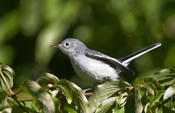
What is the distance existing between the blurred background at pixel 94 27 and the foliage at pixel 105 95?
1374mm

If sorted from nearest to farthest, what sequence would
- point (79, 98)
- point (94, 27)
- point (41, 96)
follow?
point (41, 96), point (79, 98), point (94, 27)

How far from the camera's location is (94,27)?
11.7 feet

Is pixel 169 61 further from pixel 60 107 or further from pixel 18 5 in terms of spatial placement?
pixel 60 107

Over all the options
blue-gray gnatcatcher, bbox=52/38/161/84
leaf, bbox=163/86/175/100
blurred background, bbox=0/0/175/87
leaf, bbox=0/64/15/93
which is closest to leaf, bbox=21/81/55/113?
leaf, bbox=0/64/15/93

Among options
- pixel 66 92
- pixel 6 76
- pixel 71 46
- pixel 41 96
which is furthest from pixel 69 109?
pixel 71 46

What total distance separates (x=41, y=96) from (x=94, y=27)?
2.04 meters

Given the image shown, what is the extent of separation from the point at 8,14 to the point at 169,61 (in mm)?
1505

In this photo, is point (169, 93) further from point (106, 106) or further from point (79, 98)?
point (79, 98)

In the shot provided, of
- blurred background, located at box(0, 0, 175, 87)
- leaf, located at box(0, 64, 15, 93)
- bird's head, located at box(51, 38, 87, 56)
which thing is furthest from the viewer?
bird's head, located at box(51, 38, 87, 56)

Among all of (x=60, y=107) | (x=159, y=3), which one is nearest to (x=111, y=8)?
(x=159, y=3)

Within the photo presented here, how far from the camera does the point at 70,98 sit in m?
1.73

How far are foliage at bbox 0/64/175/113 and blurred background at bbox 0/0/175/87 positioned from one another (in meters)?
1.37

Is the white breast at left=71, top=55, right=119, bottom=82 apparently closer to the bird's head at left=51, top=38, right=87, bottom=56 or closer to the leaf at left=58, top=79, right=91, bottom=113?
the bird's head at left=51, top=38, right=87, bottom=56

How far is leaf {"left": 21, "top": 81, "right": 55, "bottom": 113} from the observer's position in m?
1.58
